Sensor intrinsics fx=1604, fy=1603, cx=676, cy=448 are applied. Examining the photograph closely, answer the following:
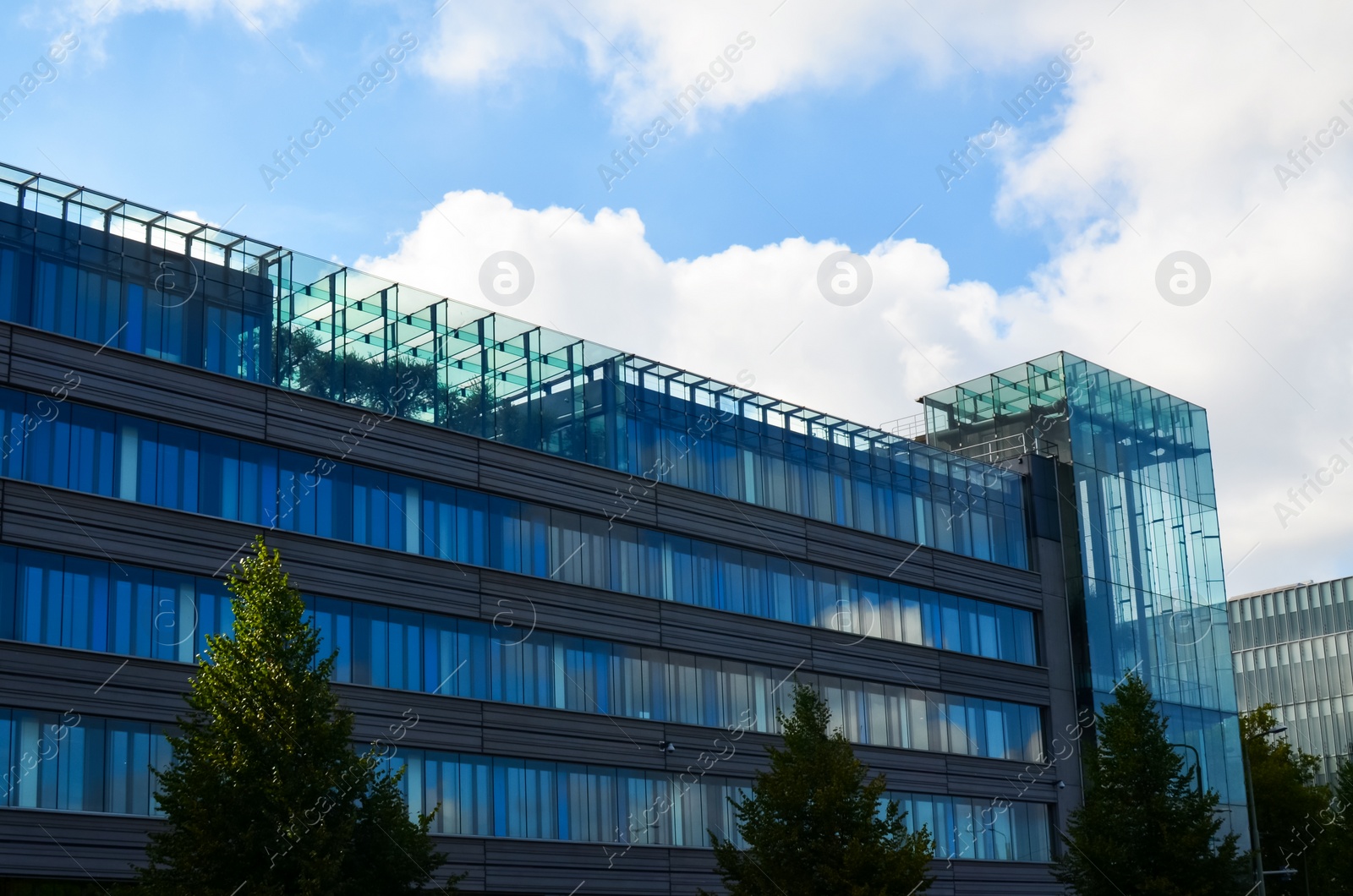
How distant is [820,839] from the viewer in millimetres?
37062

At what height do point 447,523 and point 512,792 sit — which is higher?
point 447,523

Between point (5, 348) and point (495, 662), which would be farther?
A: point (495, 662)

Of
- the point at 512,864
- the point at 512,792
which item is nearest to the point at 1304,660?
the point at 512,792

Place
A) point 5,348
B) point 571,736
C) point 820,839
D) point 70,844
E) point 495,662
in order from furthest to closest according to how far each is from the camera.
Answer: point 571,736, point 495,662, point 820,839, point 5,348, point 70,844

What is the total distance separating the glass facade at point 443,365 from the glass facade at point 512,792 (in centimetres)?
861

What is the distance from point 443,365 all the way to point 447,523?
4553mm

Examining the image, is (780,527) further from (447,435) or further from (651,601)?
(447,435)

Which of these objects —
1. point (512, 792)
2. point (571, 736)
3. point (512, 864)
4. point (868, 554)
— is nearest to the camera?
point (512, 864)

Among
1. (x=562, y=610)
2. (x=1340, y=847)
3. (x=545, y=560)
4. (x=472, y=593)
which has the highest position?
(x=545, y=560)

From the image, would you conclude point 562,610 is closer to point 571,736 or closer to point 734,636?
point 571,736

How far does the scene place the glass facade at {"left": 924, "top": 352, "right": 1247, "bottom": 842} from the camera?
63.2m

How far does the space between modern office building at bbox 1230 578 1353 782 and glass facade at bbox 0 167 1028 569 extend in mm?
90468

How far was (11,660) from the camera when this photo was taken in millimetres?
35406

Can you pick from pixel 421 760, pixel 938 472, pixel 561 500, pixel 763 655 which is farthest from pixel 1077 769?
pixel 421 760
